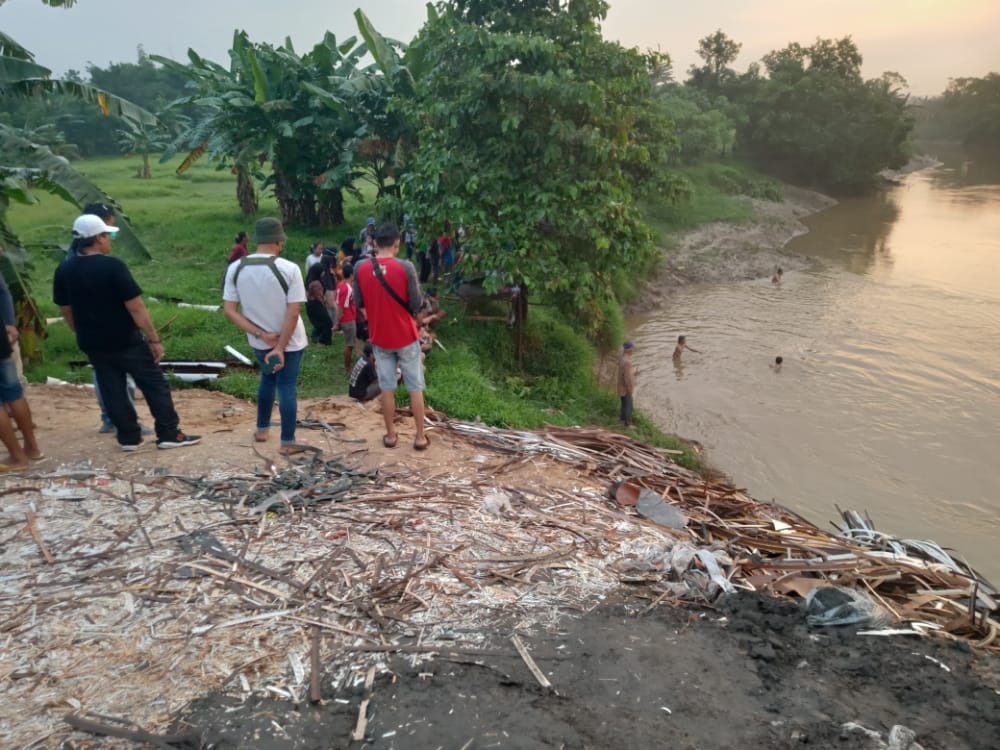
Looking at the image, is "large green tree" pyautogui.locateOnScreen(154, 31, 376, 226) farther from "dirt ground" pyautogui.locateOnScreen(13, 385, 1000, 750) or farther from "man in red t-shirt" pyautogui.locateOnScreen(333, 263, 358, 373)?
"dirt ground" pyautogui.locateOnScreen(13, 385, 1000, 750)

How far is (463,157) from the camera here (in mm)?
9797

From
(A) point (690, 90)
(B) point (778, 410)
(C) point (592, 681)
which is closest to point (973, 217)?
(A) point (690, 90)

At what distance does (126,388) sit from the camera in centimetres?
509

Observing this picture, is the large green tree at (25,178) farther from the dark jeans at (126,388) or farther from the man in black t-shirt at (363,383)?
the dark jeans at (126,388)

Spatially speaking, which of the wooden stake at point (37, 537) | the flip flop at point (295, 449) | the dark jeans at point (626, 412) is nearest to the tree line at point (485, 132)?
the dark jeans at point (626, 412)

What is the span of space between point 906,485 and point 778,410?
291 cm

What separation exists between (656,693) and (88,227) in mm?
4529

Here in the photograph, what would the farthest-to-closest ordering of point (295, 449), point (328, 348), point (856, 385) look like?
point (856, 385)
point (328, 348)
point (295, 449)

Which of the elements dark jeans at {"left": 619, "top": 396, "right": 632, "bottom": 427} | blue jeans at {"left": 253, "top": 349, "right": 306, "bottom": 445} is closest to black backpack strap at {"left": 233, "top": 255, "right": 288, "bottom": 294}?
blue jeans at {"left": 253, "top": 349, "right": 306, "bottom": 445}

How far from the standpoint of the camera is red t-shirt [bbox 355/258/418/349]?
17.0ft

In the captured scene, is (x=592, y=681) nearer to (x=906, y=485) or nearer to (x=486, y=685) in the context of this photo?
(x=486, y=685)

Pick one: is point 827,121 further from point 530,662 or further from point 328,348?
point 530,662

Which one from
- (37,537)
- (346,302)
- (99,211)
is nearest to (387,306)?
(99,211)

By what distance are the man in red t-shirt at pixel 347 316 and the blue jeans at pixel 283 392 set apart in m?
3.17
